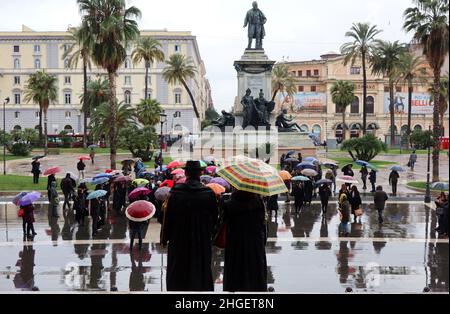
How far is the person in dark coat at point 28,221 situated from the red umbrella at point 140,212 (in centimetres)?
434

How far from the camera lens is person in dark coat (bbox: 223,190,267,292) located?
241 inches

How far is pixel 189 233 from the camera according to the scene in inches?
240

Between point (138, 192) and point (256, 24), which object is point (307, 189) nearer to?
point (138, 192)

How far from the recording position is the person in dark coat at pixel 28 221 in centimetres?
1535

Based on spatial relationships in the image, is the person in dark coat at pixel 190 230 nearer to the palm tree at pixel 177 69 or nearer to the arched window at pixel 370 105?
the palm tree at pixel 177 69

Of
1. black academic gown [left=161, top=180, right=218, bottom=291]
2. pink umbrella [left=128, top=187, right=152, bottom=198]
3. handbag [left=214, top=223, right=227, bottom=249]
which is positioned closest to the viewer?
black academic gown [left=161, top=180, right=218, bottom=291]

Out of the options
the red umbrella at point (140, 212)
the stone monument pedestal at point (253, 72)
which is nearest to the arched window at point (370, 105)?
the stone monument pedestal at point (253, 72)

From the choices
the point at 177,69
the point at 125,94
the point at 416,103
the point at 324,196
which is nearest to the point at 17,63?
the point at 125,94

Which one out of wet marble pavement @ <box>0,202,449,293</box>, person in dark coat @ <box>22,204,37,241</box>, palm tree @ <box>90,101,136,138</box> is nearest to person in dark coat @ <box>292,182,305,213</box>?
wet marble pavement @ <box>0,202,449,293</box>

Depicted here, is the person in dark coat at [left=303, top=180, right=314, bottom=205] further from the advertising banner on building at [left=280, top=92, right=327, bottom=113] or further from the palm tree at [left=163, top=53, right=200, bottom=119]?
the advertising banner on building at [left=280, top=92, right=327, bottom=113]

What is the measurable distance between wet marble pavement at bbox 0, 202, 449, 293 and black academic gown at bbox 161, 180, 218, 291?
323 centimetres

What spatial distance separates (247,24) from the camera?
44406 mm

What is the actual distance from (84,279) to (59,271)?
3.19ft

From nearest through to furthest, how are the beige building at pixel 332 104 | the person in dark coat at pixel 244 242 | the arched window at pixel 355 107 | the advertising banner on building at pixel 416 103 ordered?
the person in dark coat at pixel 244 242
the advertising banner on building at pixel 416 103
the beige building at pixel 332 104
the arched window at pixel 355 107
